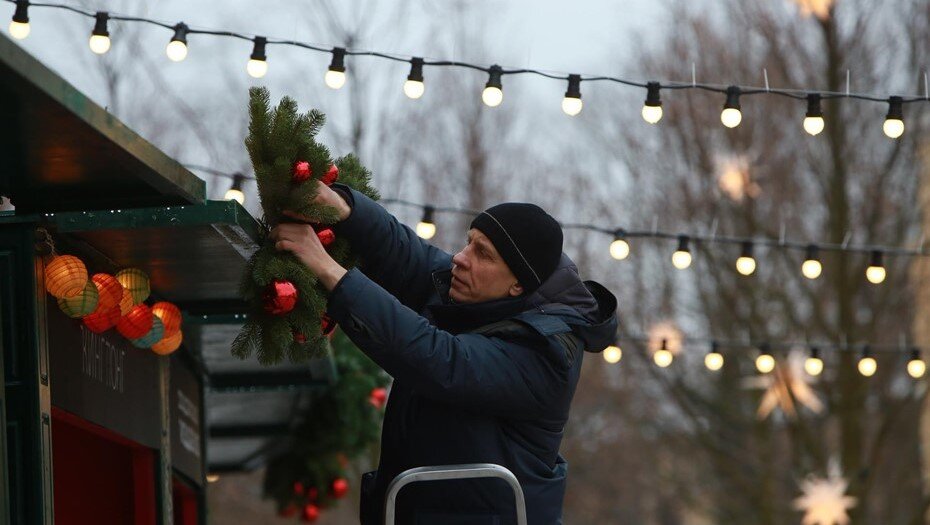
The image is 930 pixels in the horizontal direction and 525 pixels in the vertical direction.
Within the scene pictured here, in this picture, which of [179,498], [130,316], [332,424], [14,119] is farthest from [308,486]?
[14,119]

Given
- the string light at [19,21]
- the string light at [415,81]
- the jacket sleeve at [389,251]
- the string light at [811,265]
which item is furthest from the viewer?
the string light at [811,265]

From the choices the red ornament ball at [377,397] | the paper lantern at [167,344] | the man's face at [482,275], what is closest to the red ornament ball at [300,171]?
the man's face at [482,275]

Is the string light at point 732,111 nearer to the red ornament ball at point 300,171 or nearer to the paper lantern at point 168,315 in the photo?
the paper lantern at point 168,315

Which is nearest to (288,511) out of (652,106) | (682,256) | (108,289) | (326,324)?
(682,256)

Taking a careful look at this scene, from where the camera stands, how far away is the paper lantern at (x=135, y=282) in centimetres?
539

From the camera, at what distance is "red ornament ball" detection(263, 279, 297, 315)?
4.33 meters

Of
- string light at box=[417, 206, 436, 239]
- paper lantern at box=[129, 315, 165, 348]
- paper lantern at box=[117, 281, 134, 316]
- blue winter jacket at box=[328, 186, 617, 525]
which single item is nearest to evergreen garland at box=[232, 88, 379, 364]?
blue winter jacket at box=[328, 186, 617, 525]

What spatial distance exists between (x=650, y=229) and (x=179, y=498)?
45.4ft

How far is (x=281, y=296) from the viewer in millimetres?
4324

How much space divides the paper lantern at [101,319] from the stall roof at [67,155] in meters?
0.61

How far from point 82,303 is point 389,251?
0.98 m

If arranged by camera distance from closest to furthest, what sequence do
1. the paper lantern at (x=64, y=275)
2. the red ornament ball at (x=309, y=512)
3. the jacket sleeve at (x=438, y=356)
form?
1. the jacket sleeve at (x=438, y=356)
2. the paper lantern at (x=64, y=275)
3. the red ornament ball at (x=309, y=512)

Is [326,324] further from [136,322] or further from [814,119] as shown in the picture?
[814,119]

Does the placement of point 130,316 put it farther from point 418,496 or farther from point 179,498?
point 179,498
